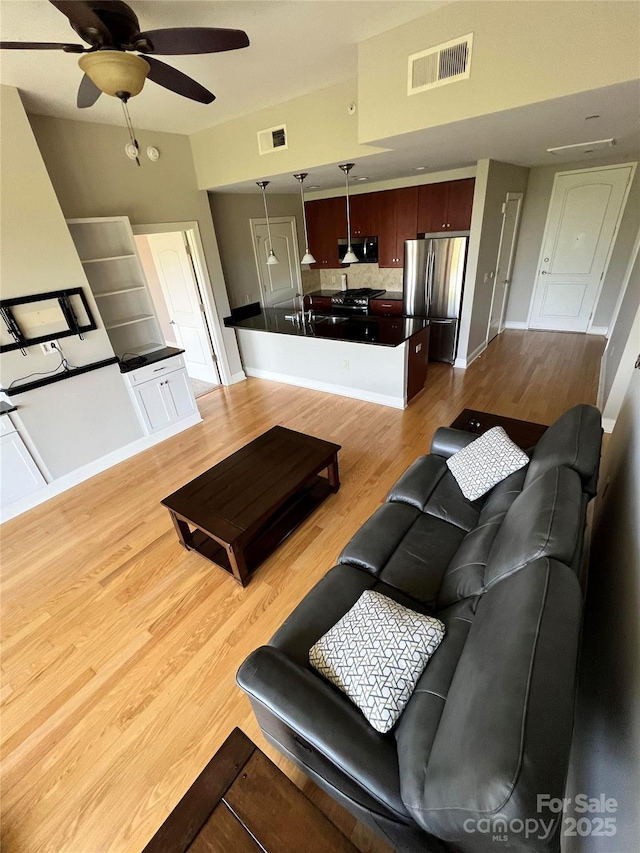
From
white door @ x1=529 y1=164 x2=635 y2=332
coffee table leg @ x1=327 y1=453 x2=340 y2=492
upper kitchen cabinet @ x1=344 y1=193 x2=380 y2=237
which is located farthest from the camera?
upper kitchen cabinet @ x1=344 y1=193 x2=380 y2=237

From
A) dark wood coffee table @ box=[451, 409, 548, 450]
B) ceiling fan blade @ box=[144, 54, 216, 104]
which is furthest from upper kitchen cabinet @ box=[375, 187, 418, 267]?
ceiling fan blade @ box=[144, 54, 216, 104]

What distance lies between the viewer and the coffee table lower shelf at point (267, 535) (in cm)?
226

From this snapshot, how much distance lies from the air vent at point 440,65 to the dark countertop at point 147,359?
2835 mm

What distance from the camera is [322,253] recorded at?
6.02 meters

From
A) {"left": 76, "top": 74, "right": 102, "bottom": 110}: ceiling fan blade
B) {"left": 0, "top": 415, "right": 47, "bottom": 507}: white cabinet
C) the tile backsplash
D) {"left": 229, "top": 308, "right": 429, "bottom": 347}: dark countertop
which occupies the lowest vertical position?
{"left": 0, "top": 415, "right": 47, "bottom": 507}: white cabinet

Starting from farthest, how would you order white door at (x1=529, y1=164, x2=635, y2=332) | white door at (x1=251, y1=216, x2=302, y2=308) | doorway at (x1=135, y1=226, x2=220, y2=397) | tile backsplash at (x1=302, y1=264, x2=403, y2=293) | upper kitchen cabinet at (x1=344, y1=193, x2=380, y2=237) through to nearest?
tile backsplash at (x1=302, y1=264, x2=403, y2=293) < white door at (x1=251, y1=216, x2=302, y2=308) < upper kitchen cabinet at (x1=344, y1=193, x2=380, y2=237) < white door at (x1=529, y1=164, x2=635, y2=332) < doorway at (x1=135, y1=226, x2=220, y2=397)

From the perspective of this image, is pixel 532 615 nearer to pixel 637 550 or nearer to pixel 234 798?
pixel 637 550

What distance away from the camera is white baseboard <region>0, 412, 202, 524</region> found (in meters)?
2.94

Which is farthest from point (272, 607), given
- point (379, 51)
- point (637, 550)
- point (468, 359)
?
point (468, 359)

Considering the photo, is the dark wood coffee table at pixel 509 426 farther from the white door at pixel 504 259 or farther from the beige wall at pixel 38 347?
the white door at pixel 504 259

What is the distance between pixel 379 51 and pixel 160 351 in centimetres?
302

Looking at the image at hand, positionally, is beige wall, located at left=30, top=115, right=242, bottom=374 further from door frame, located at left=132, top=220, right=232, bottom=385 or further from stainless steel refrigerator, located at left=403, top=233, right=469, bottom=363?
stainless steel refrigerator, located at left=403, top=233, right=469, bottom=363

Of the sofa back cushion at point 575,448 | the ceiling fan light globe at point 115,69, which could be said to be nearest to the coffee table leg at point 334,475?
the sofa back cushion at point 575,448

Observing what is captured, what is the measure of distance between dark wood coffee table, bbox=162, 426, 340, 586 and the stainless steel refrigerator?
3038mm
